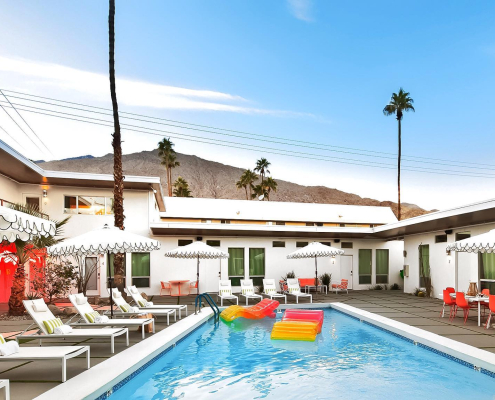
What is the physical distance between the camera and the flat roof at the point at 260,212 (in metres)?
28.7

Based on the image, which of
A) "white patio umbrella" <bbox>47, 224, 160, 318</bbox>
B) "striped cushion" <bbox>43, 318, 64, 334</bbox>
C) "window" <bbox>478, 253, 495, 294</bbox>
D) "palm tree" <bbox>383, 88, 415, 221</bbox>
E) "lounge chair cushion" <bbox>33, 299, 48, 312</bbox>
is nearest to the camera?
"striped cushion" <bbox>43, 318, 64, 334</bbox>

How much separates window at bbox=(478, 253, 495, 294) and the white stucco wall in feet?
0.60

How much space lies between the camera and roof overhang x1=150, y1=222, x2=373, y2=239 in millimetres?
19750

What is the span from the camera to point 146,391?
6.53m

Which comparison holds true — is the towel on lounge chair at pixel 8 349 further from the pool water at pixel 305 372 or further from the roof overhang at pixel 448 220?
the roof overhang at pixel 448 220

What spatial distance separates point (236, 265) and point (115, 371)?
15.4m

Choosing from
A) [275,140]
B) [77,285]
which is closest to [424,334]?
[77,285]

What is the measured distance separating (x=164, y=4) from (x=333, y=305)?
1858 centimetres

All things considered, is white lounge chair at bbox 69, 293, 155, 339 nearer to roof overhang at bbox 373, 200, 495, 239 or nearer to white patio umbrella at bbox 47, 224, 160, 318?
white patio umbrella at bbox 47, 224, 160, 318

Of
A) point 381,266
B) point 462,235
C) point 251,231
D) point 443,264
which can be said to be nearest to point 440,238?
point 443,264

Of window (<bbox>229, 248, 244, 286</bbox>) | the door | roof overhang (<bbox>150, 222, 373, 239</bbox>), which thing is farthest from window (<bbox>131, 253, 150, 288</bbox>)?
the door

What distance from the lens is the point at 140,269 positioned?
66.6 ft

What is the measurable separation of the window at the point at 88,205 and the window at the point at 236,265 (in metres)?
6.27

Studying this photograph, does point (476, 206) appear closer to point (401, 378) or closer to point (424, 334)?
point (424, 334)
